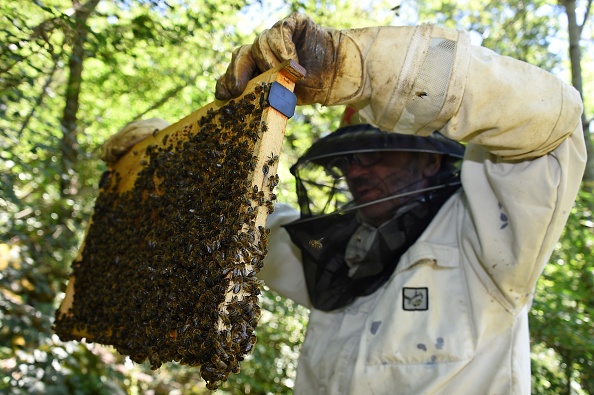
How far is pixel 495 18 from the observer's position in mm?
7363

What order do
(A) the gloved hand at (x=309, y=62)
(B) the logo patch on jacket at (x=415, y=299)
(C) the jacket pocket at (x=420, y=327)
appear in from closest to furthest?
(A) the gloved hand at (x=309, y=62)
(C) the jacket pocket at (x=420, y=327)
(B) the logo patch on jacket at (x=415, y=299)

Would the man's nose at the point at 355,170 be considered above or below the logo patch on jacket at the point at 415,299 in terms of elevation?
above

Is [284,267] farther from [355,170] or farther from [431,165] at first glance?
[431,165]

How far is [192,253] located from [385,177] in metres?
1.49

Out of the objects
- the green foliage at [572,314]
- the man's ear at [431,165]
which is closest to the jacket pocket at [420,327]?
the man's ear at [431,165]

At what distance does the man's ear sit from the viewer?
2877 millimetres

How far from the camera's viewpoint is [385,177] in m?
2.83

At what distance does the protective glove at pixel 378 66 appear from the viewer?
1945 mm

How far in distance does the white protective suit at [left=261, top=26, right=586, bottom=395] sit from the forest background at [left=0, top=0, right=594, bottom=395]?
1929 millimetres

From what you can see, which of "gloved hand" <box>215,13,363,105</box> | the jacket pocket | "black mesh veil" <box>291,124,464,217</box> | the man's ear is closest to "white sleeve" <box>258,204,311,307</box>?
"black mesh veil" <box>291,124,464,217</box>

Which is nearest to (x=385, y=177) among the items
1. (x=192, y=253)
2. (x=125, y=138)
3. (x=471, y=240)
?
(x=471, y=240)

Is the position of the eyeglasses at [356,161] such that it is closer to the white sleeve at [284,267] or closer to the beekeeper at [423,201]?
the beekeeper at [423,201]

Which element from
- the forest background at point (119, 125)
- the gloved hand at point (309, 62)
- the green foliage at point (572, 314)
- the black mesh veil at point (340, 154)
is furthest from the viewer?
the green foliage at point (572, 314)

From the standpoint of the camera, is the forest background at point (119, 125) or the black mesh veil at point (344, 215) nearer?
the black mesh veil at point (344, 215)
